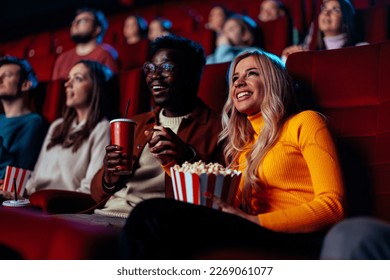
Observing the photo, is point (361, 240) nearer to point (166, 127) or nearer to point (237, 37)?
point (166, 127)

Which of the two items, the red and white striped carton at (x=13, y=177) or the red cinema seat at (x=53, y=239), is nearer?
the red cinema seat at (x=53, y=239)

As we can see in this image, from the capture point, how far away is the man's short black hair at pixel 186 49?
40.4 inches

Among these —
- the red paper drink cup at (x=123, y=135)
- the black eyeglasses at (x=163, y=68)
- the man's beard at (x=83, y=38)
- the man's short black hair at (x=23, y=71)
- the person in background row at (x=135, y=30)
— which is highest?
the person in background row at (x=135, y=30)

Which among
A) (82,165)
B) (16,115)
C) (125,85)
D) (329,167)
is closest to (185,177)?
(329,167)

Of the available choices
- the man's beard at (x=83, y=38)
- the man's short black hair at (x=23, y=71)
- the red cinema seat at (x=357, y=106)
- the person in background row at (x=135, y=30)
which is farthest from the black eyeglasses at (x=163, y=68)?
the person in background row at (x=135, y=30)

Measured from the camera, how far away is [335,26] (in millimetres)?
1411

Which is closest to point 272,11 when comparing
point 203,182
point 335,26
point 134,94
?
point 335,26

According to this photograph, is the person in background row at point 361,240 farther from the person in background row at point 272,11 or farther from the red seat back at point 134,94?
the person in background row at point 272,11

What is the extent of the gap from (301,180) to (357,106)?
0.71 ft

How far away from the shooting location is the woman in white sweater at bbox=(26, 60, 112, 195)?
118cm

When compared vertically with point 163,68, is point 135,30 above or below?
above

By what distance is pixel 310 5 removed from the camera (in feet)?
6.11

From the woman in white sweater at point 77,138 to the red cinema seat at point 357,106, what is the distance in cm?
52

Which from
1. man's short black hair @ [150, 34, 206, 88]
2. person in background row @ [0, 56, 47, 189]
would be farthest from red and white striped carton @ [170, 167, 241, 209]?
→ person in background row @ [0, 56, 47, 189]
